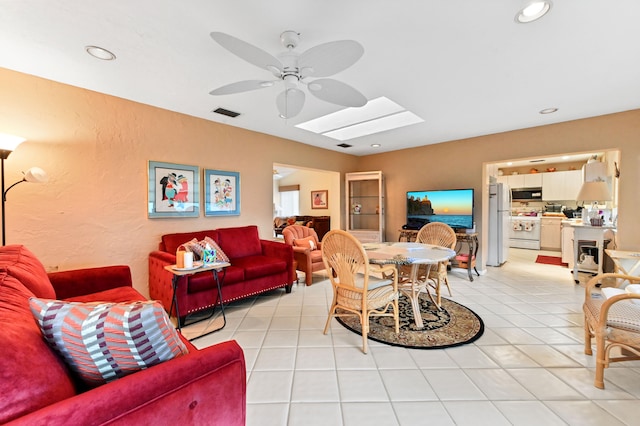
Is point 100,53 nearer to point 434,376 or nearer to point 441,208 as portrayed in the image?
point 434,376

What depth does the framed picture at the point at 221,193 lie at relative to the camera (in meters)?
3.68

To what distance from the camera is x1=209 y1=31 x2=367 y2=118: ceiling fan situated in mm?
1492

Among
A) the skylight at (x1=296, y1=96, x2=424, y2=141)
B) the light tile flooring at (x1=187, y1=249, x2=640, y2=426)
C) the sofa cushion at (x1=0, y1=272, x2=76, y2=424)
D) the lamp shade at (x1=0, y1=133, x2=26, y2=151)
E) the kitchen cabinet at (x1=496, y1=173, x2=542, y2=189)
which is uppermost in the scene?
the skylight at (x1=296, y1=96, x2=424, y2=141)

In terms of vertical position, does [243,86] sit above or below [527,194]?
above

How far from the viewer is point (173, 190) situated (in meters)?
3.34

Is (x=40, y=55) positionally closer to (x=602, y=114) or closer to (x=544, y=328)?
(x=544, y=328)

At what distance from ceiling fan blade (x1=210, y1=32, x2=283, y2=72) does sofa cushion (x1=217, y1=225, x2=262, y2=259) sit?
2.48 metres

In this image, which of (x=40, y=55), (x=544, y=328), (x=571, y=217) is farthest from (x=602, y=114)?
(x=40, y=55)

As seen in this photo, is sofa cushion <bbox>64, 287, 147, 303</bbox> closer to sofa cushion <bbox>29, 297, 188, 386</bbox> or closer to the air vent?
sofa cushion <bbox>29, 297, 188, 386</bbox>

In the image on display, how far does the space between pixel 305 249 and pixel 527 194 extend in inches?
266

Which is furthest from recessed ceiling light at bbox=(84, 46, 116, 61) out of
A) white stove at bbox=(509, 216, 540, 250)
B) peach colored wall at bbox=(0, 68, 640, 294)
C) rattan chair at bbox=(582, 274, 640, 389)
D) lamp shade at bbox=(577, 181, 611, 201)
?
white stove at bbox=(509, 216, 540, 250)

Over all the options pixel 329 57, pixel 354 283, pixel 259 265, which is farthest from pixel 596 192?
pixel 259 265

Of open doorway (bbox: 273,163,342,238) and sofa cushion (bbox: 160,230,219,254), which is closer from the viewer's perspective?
sofa cushion (bbox: 160,230,219,254)

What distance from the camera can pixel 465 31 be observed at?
1814 millimetres
